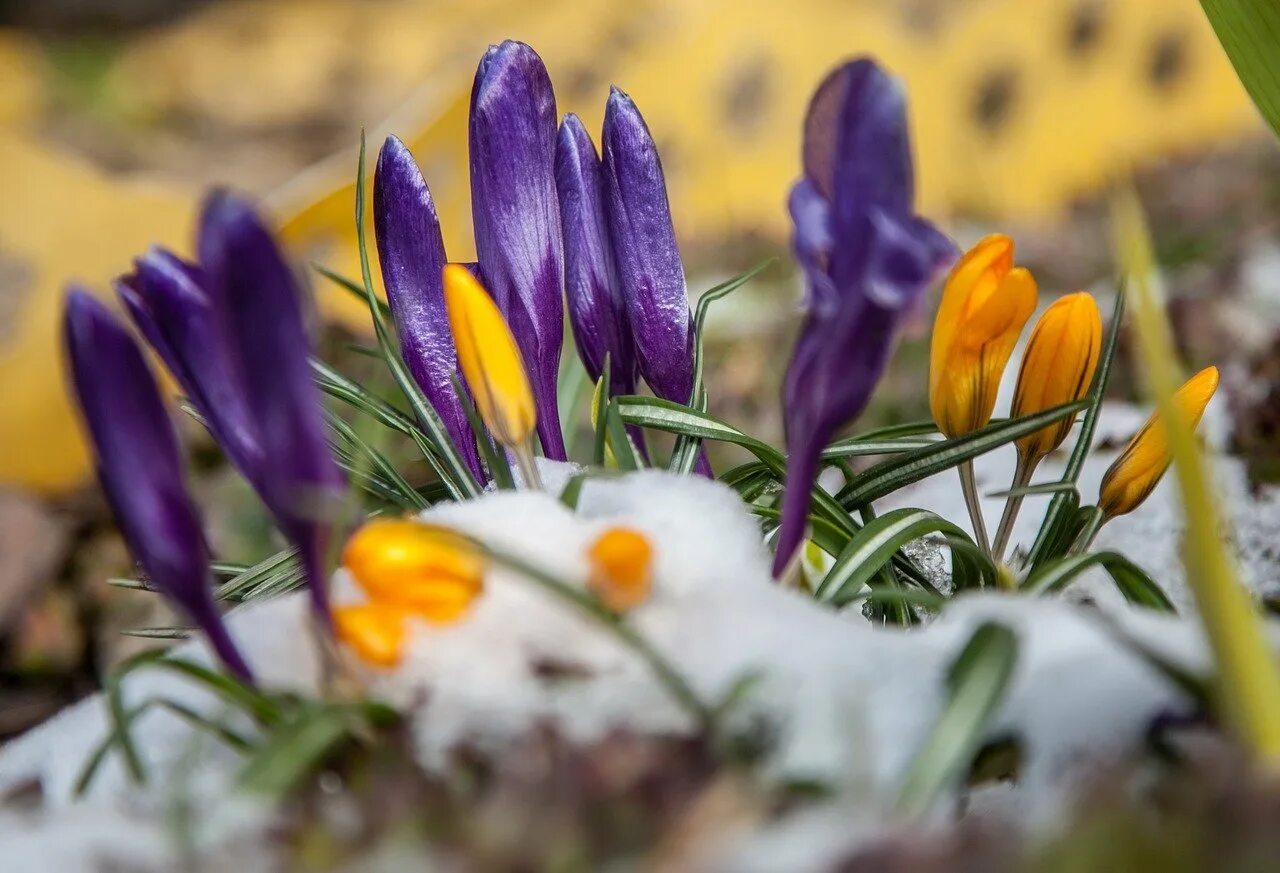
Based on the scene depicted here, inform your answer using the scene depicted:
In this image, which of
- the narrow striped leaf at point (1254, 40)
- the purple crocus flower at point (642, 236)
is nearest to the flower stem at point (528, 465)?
the purple crocus flower at point (642, 236)

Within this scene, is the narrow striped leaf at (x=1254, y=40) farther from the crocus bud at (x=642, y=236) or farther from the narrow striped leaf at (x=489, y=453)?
the narrow striped leaf at (x=489, y=453)

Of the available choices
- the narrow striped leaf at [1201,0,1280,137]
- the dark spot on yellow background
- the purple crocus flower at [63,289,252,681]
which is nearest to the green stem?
the purple crocus flower at [63,289,252,681]

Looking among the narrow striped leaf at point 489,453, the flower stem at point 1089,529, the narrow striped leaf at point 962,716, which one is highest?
the narrow striped leaf at point 489,453

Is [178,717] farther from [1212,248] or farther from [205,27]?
[205,27]

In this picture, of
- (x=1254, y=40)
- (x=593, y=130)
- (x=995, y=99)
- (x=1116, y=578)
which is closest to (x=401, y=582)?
(x=1116, y=578)

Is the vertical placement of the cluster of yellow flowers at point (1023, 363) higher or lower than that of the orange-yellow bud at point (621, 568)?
lower

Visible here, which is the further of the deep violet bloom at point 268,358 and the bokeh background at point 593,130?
the bokeh background at point 593,130
